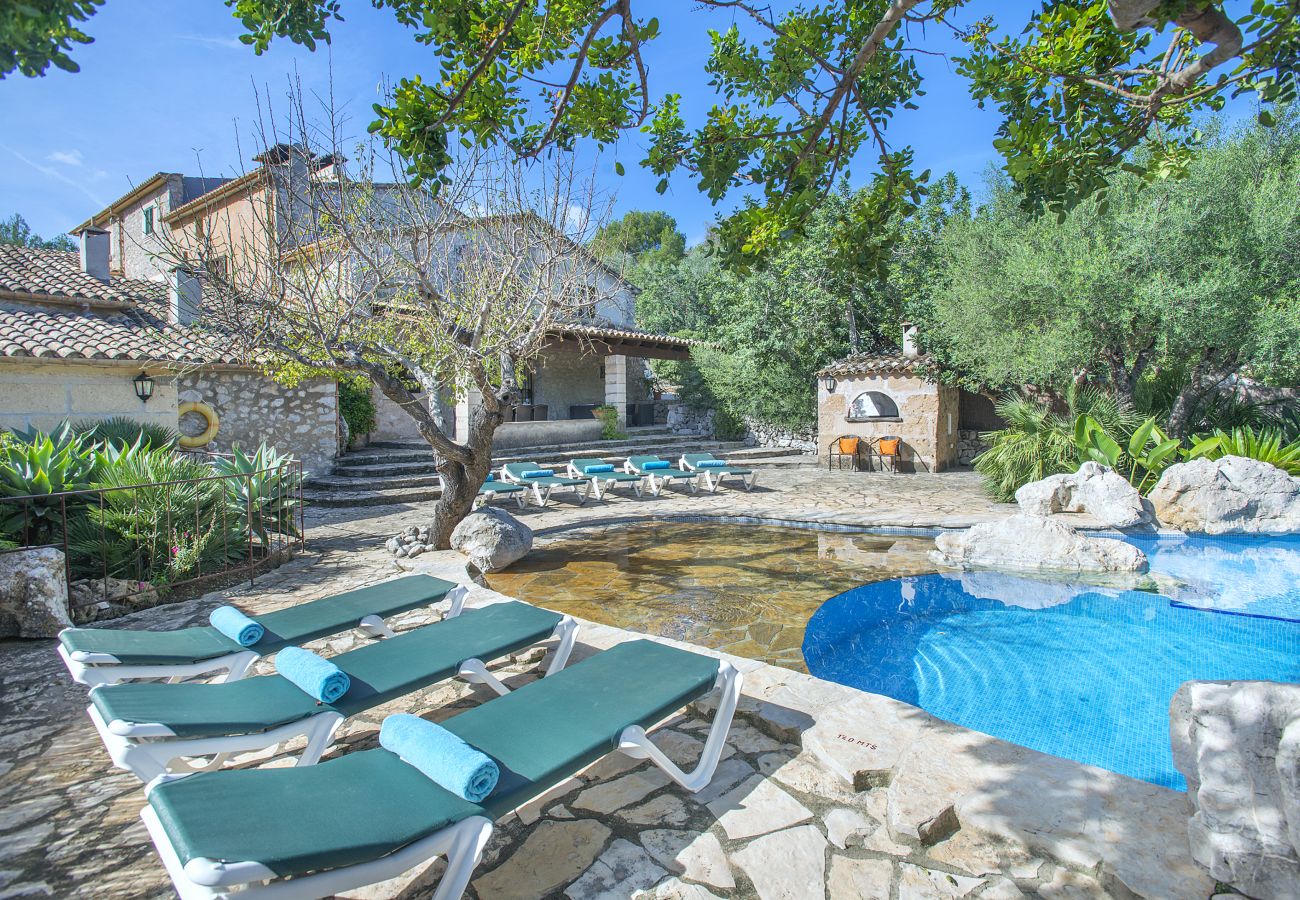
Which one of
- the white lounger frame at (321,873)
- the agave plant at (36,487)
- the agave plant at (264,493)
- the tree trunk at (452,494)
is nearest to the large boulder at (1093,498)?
the tree trunk at (452,494)

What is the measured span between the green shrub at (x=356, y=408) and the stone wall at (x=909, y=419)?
36.6 feet

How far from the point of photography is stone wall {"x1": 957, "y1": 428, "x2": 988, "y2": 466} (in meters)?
16.3

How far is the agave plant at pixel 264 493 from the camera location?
6.86 meters

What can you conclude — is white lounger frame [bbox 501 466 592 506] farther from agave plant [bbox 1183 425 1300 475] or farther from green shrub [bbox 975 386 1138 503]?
agave plant [bbox 1183 425 1300 475]

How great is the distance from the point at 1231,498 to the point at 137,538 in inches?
489

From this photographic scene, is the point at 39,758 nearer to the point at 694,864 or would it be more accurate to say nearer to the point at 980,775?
the point at 694,864

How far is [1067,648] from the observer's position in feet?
17.0

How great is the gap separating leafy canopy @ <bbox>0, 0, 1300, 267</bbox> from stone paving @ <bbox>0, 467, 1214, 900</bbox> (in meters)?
2.66

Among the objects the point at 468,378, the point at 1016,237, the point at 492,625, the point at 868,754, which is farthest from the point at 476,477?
the point at 1016,237

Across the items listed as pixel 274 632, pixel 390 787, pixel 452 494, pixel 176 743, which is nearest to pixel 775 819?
pixel 390 787

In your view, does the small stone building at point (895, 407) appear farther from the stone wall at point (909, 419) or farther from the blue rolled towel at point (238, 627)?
the blue rolled towel at point (238, 627)

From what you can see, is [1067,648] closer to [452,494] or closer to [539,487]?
[452,494]

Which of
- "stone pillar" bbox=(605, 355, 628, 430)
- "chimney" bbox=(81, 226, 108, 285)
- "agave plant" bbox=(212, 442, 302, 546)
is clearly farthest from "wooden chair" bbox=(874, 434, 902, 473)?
"chimney" bbox=(81, 226, 108, 285)

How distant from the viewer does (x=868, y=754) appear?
2.89 metres
